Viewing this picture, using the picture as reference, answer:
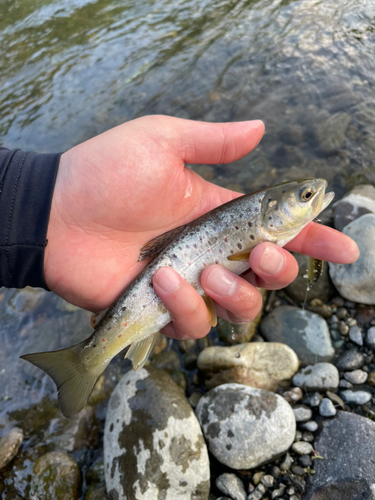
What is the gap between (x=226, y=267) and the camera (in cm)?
343

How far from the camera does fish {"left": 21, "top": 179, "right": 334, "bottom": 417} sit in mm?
3211

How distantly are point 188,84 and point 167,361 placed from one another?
8.64 m

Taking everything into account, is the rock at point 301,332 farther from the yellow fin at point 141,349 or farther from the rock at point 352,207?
the yellow fin at point 141,349

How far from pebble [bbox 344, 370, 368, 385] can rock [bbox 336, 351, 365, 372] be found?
0.09 metres

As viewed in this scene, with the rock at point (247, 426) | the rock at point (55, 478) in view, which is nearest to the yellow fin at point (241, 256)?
the rock at point (247, 426)

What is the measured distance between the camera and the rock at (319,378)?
4668 millimetres

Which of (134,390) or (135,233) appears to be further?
(134,390)

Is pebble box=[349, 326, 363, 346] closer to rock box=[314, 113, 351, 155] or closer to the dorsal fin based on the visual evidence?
the dorsal fin

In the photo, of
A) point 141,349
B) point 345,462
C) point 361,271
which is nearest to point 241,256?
point 141,349

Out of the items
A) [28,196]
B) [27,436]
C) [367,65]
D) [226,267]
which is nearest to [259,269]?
[226,267]

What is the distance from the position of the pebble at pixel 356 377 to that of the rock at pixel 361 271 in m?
1.19

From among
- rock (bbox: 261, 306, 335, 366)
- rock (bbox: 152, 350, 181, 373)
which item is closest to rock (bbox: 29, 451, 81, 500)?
rock (bbox: 152, 350, 181, 373)

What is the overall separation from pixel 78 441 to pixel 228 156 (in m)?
4.27

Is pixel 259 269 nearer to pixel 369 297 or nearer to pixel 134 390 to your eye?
pixel 134 390
